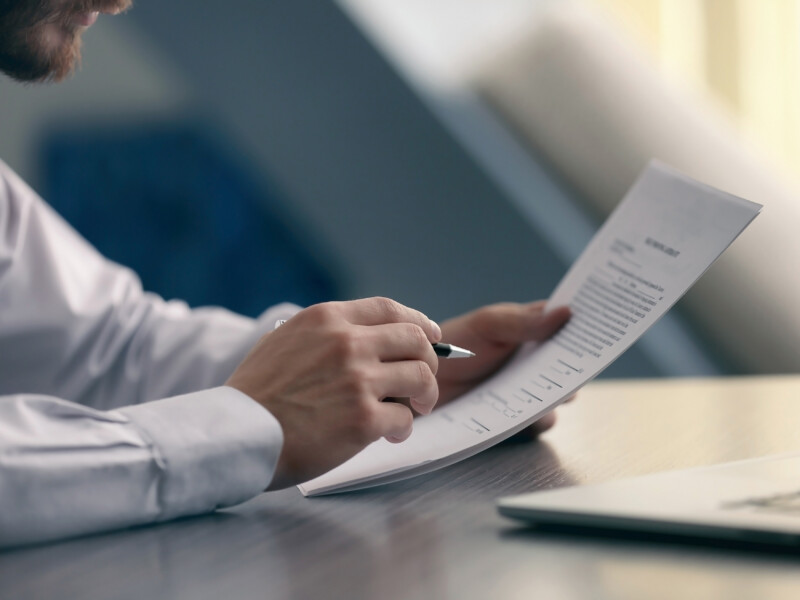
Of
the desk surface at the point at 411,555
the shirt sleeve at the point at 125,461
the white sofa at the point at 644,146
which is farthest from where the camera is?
the white sofa at the point at 644,146

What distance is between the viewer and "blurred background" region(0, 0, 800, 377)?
1.70m

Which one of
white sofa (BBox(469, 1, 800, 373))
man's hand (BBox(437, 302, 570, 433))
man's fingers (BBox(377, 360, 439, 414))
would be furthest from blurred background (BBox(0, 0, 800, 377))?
man's fingers (BBox(377, 360, 439, 414))

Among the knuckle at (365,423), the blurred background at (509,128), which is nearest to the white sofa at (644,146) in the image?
the blurred background at (509,128)

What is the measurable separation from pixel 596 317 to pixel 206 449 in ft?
1.03

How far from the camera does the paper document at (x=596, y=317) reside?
1.92 feet

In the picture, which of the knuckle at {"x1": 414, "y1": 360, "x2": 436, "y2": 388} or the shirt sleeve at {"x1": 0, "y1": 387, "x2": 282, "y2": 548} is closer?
the shirt sleeve at {"x1": 0, "y1": 387, "x2": 282, "y2": 548}

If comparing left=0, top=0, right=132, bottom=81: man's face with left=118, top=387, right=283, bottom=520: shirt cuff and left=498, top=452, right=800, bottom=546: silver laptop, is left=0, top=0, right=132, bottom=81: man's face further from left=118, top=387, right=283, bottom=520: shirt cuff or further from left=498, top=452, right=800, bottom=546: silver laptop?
left=498, top=452, right=800, bottom=546: silver laptop

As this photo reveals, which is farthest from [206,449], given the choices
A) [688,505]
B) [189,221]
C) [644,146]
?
[189,221]

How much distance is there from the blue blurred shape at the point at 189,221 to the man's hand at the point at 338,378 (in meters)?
3.04

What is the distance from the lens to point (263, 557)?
0.42 meters

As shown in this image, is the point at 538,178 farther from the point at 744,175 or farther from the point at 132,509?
the point at 132,509

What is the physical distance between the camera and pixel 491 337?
2.67 feet

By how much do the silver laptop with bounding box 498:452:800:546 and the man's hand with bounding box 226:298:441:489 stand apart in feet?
0.44

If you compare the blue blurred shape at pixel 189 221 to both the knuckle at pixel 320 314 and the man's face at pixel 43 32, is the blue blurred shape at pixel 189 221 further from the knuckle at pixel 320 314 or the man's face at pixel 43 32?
the knuckle at pixel 320 314
